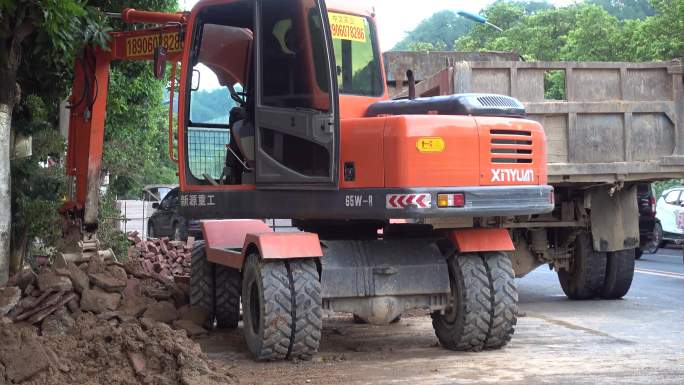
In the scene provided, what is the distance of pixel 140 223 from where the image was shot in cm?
3045

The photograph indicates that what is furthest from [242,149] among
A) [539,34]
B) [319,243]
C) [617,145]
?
[539,34]

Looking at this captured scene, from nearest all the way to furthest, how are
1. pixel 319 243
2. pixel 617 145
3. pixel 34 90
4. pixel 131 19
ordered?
pixel 319 243
pixel 131 19
pixel 617 145
pixel 34 90

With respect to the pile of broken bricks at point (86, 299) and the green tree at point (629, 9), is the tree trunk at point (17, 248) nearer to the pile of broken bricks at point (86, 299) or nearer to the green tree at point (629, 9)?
the pile of broken bricks at point (86, 299)

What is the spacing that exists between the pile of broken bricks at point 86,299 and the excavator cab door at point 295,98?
1966 mm

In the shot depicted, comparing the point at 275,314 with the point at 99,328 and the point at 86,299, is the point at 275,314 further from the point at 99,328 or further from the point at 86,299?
the point at 86,299

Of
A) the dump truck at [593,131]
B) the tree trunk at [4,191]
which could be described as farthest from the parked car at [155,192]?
the tree trunk at [4,191]

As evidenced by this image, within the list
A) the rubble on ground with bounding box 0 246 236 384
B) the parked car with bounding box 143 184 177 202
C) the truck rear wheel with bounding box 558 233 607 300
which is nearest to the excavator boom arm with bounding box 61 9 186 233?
the rubble on ground with bounding box 0 246 236 384

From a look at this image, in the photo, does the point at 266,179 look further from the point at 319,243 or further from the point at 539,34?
the point at 539,34

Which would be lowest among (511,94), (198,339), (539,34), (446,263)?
(198,339)

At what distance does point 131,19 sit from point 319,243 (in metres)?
4.11

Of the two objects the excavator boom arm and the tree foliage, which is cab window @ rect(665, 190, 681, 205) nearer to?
the tree foliage

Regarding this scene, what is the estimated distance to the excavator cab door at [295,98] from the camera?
8430mm

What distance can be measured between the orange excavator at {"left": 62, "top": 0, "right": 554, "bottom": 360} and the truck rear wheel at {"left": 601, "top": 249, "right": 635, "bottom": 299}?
150 inches

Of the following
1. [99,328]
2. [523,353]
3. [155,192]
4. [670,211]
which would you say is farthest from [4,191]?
[155,192]
